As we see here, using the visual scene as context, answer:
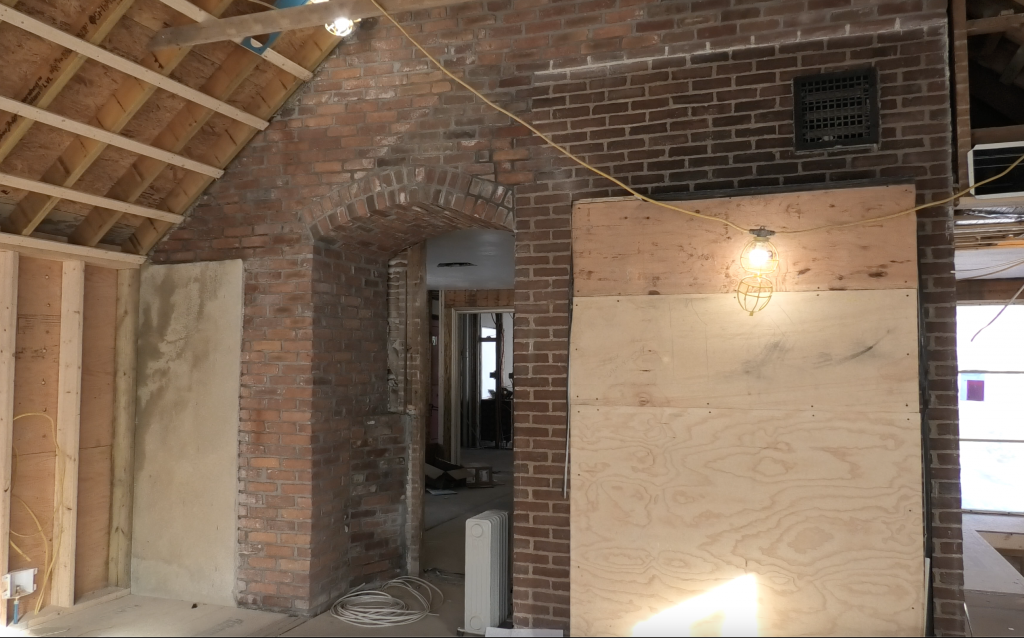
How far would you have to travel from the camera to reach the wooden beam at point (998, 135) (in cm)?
347

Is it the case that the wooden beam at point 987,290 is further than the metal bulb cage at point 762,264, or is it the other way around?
the wooden beam at point 987,290

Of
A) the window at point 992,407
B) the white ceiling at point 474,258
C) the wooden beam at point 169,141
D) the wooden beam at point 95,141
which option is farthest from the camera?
the window at point 992,407

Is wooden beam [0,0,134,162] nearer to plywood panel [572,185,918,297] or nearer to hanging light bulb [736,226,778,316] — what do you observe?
plywood panel [572,185,918,297]

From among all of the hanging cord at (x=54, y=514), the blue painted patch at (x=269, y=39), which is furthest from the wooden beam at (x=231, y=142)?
the hanging cord at (x=54, y=514)

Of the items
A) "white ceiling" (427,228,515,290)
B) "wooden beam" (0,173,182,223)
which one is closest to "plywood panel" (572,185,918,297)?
"white ceiling" (427,228,515,290)

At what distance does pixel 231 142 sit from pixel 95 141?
2.70ft

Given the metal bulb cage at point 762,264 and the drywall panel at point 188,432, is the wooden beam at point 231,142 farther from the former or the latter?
the metal bulb cage at point 762,264

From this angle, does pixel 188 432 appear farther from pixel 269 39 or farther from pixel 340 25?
pixel 340 25

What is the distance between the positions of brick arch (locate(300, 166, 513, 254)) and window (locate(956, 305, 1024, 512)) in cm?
710

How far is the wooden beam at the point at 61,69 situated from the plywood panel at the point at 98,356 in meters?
1.17

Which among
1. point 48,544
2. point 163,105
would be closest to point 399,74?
point 163,105

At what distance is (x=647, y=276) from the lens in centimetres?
374

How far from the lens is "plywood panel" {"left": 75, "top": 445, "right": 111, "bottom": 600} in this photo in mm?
4684

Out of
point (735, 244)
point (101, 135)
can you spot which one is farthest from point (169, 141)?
point (735, 244)
